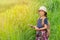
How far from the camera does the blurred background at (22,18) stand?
2789mm

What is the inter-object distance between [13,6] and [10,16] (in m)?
0.12

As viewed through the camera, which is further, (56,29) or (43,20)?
(56,29)

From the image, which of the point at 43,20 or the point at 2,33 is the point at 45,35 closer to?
the point at 43,20

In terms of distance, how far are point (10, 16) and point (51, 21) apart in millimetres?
414

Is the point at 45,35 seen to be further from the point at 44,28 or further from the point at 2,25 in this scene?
the point at 2,25

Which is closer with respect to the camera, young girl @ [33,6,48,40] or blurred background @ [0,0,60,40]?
young girl @ [33,6,48,40]

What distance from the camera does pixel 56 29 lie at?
9.22 ft

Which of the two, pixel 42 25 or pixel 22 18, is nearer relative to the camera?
pixel 42 25

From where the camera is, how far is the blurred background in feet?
9.15

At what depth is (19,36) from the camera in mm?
2785

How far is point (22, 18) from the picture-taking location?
2.84 m

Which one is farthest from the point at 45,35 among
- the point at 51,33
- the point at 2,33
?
the point at 2,33

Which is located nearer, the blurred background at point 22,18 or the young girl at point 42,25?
the young girl at point 42,25

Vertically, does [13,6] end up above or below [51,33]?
above
